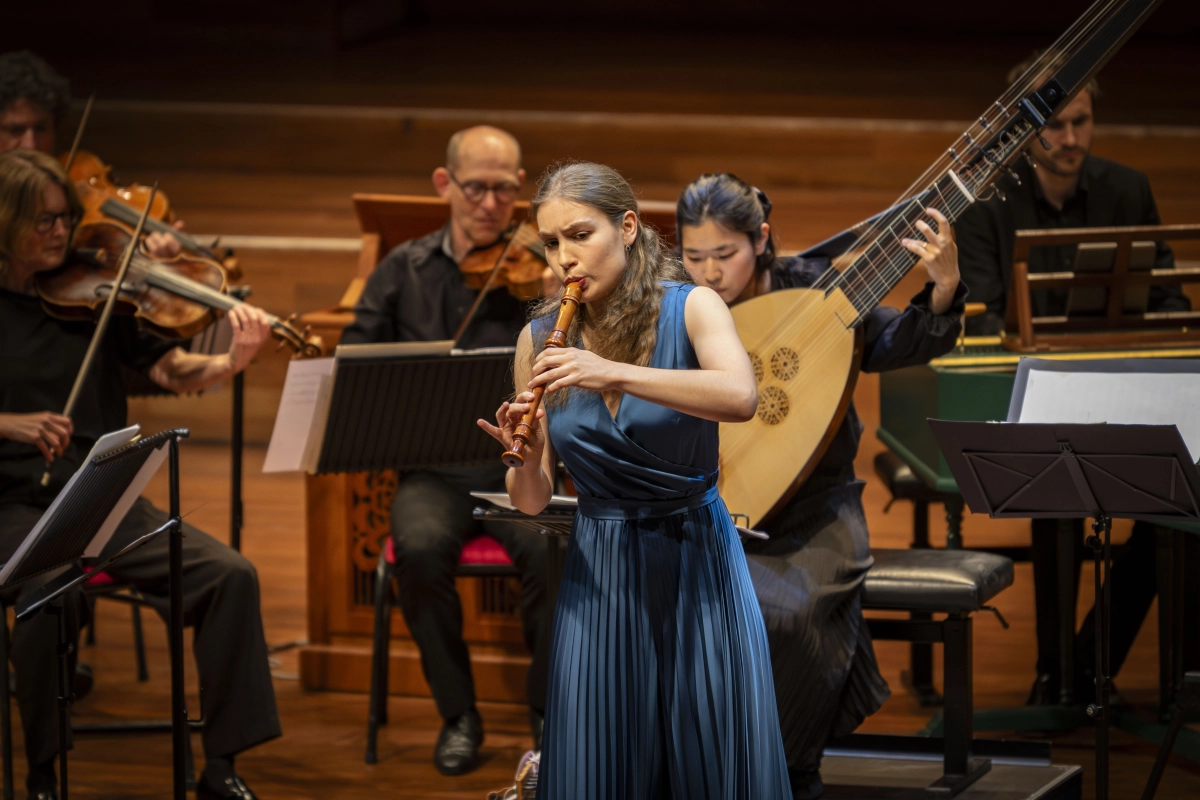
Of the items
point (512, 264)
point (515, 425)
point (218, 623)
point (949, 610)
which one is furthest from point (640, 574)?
point (512, 264)

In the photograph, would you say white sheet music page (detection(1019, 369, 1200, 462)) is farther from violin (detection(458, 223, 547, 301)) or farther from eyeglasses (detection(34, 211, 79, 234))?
eyeglasses (detection(34, 211, 79, 234))

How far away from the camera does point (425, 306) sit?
3543 mm

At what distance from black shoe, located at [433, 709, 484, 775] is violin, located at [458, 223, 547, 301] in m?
1.05

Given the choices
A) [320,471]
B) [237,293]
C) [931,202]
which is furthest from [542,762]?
[237,293]

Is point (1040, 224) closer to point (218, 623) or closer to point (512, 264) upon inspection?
point (512, 264)

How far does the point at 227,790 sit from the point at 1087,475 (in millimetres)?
1911

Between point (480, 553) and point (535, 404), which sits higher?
point (535, 404)

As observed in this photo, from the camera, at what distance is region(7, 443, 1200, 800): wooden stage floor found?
301cm

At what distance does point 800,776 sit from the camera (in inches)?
105

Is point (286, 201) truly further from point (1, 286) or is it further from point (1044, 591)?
point (1044, 591)

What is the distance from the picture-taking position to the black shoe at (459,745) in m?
3.09

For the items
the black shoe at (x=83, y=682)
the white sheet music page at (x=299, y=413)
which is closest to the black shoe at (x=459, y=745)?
the white sheet music page at (x=299, y=413)

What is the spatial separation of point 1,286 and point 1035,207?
273 cm

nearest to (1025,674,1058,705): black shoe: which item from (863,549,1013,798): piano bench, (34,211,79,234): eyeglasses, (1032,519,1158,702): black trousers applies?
(1032,519,1158,702): black trousers
